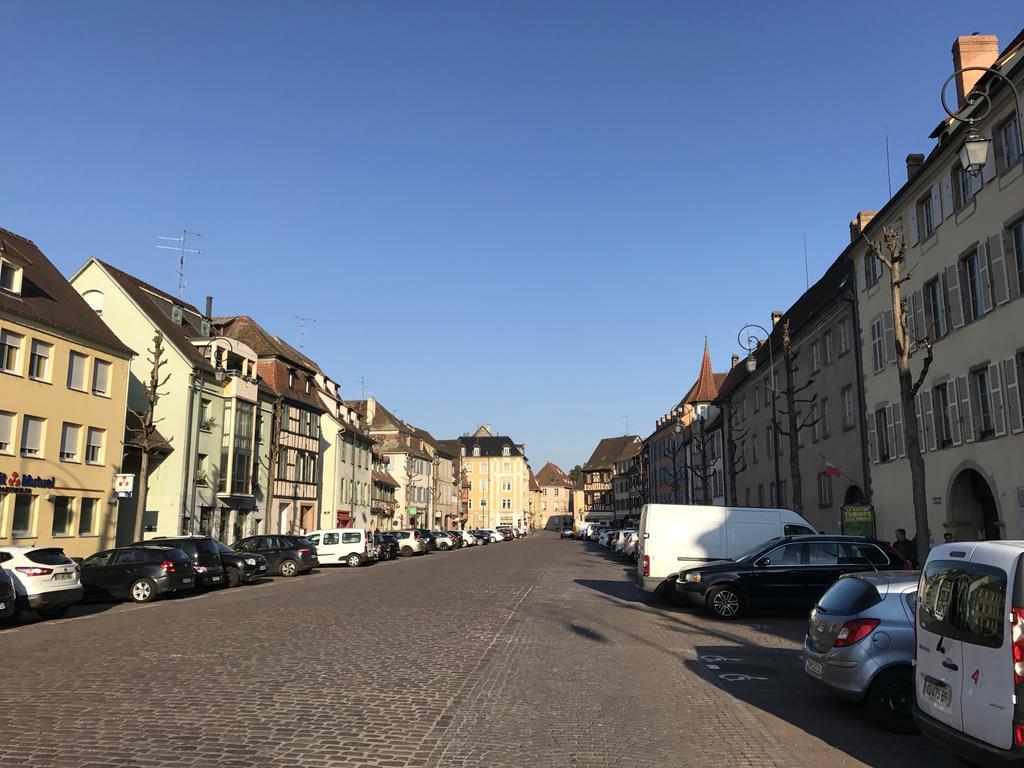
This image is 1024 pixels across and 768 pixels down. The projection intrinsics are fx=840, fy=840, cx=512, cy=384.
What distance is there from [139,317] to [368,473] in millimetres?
31453

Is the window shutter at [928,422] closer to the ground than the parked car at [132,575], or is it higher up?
higher up

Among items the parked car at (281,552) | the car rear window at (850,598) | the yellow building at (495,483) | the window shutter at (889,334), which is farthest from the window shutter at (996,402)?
the yellow building at (495,483)

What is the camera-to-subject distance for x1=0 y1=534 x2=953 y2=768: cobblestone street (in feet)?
23.2

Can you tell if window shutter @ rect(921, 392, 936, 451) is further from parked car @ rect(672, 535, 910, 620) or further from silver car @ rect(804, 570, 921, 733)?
silver car @ rect(804, 570, 921, 733)

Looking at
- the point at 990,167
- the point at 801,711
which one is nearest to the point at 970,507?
the point at 990,167

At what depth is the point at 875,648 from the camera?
8.44 meters

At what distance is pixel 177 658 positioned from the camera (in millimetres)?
11578

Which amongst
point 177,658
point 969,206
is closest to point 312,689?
point 177,658

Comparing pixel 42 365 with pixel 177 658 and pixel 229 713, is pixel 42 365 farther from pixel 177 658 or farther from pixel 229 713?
pixel 229 713

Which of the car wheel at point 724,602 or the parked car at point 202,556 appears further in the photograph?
the parked car at point 202,556

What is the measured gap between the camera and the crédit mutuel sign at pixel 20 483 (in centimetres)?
2838

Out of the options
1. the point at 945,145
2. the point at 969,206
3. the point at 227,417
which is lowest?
the point at 227,417

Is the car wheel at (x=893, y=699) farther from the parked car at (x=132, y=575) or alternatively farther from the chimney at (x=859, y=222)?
the chimney at (x=859, y=222)

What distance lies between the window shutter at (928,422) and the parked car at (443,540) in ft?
A: 136
